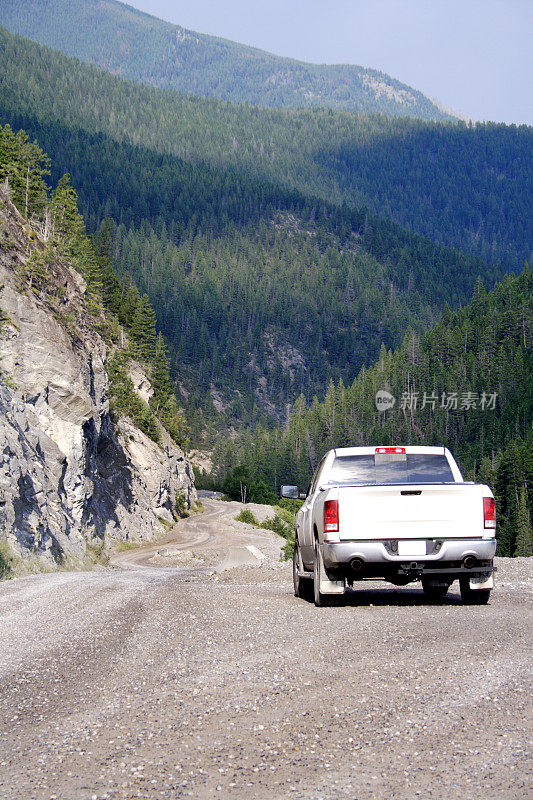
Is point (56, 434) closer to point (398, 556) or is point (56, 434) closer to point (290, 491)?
point (290, 491)

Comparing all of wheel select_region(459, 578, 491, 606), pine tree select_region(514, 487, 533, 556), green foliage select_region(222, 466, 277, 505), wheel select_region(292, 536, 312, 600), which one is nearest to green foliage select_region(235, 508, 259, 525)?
pine tree select_region(514, 487, 533, 556)

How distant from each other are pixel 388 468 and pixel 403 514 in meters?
1.77

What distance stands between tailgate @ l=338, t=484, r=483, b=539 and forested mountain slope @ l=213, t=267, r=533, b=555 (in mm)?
110660

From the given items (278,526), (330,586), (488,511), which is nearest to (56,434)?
(330,586)

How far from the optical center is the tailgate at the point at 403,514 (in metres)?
11.3

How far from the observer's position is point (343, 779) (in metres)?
4.69

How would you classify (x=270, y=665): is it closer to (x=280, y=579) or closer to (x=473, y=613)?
(x=473, y=613)

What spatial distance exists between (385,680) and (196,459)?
547 ft

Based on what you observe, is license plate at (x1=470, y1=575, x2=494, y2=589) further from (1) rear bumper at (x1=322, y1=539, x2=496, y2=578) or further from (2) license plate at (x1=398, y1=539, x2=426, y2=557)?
(2) license plate at (x1=398, y1=539, x2=426, y2=557)

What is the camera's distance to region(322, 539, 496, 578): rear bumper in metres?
11.3

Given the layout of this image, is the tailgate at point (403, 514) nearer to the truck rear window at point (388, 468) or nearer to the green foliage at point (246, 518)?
the truck rear window at point (388, 468)

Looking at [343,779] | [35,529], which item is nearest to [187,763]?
[343,779]

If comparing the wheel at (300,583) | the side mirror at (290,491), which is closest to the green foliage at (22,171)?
the wheel at (300,583)

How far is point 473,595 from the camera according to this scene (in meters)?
12.3
